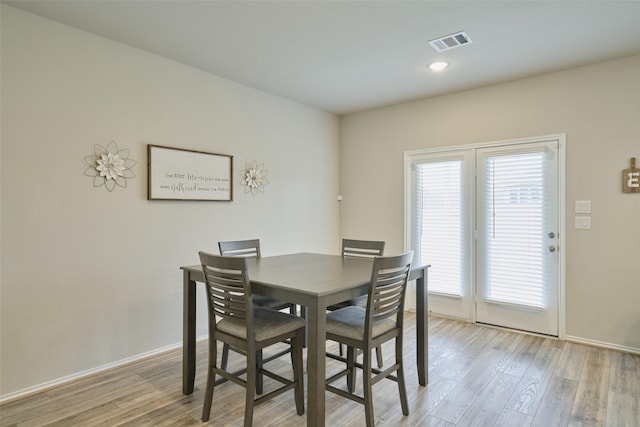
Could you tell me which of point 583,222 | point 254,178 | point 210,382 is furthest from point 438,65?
point 210,382

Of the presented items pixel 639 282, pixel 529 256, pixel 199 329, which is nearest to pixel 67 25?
pixel 199 329

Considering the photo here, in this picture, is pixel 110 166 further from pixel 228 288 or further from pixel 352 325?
pixel 352 325

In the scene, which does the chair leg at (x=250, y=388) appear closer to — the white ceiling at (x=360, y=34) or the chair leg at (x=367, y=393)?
the chair leg at (x=367, y=393)

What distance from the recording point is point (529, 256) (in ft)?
12.0

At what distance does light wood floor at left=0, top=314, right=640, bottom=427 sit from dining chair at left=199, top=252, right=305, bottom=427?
0.23m

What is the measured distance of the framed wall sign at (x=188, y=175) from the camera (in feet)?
10.3

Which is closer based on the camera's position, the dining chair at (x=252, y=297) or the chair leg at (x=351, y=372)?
the chair leg at (x=351, y=372)

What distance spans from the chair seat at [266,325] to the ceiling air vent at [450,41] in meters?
2.33

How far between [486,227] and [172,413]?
3.32m

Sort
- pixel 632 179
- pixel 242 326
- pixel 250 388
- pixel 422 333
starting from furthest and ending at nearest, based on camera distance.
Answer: pixel 632 179 → pixel 422 333 → pixel 242 326 → pixel 250 388

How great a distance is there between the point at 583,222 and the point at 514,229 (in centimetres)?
58

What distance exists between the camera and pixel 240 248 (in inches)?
119

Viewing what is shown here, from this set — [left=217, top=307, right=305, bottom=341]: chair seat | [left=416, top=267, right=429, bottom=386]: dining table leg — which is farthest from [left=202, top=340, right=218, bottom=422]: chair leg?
[left=416, top=267, right=429, bottom=386]: dining table leg

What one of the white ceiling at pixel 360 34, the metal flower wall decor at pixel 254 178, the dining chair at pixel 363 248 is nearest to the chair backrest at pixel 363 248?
the dining chair at pixel 363 248
